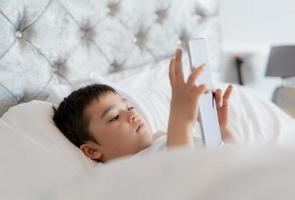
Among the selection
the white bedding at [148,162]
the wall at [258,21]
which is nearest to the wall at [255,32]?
the wall at [258,21]

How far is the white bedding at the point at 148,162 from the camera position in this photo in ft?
1.51

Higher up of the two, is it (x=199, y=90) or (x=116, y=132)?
(x=199, y=90)

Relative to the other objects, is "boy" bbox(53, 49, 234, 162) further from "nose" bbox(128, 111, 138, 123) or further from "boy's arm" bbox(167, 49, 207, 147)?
"boy's arm" bbox(167, 49, 207, 147)

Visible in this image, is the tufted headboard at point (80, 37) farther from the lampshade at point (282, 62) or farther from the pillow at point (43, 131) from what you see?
the lampshade at point (282, 62)

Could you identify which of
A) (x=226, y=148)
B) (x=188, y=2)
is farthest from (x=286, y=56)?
(x=226, y=148)

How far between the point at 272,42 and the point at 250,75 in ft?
0.80

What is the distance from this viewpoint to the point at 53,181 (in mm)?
840

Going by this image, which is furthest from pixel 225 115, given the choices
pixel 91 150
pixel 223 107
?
pixel 91 150

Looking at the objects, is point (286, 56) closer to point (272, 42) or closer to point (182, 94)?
point (272, 42)

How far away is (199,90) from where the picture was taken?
792 millimetres

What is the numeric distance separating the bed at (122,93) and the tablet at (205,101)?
10 centimetres

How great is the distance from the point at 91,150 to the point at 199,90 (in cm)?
35

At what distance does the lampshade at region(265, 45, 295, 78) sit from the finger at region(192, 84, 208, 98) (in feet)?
4.30

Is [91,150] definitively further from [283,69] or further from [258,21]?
[258,21]
